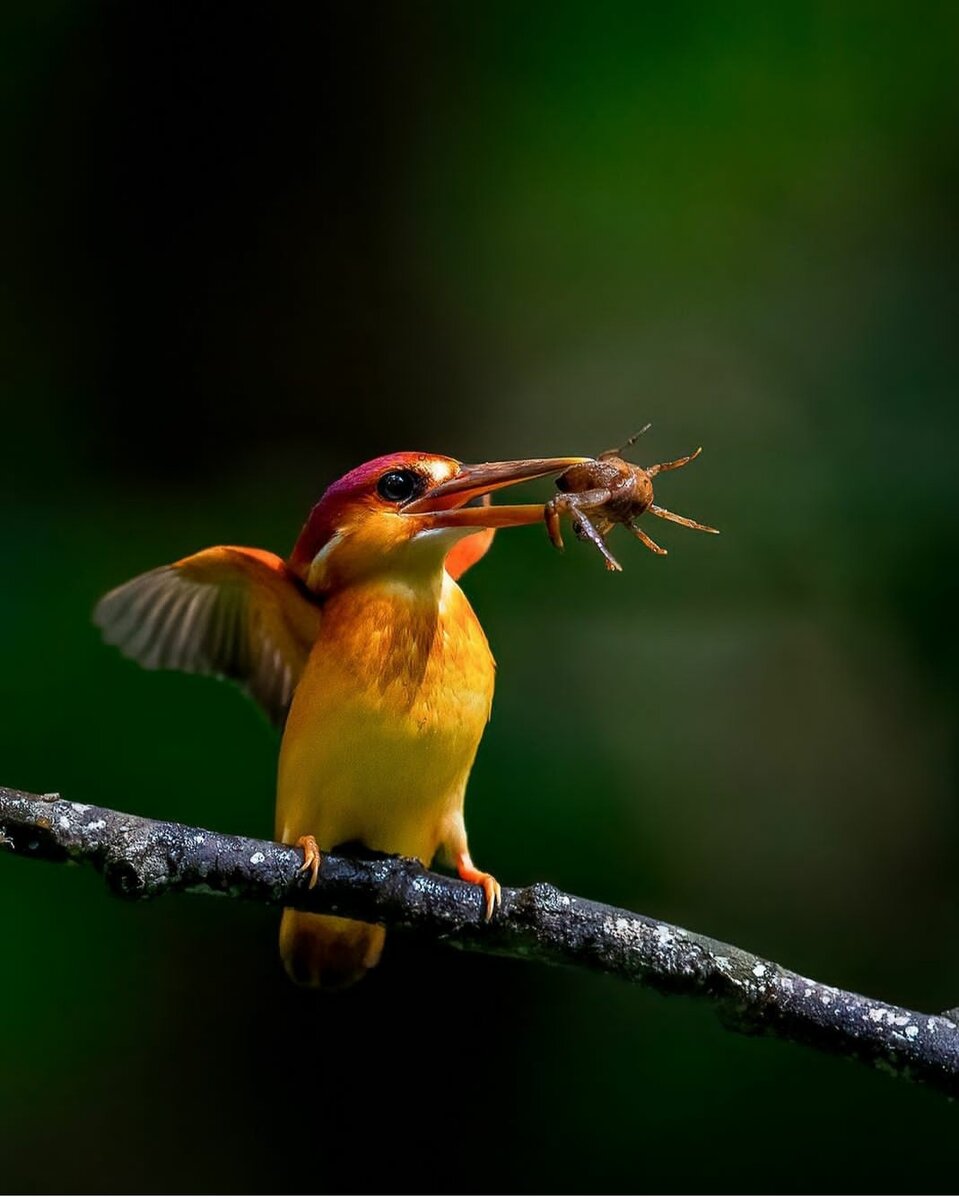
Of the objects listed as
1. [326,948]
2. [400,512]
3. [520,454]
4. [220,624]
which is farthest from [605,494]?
[520,454]

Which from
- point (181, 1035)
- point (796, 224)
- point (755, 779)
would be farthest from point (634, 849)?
point (796, 224)

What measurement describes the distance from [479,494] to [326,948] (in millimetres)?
614

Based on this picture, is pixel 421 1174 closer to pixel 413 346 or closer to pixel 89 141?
pixel 413 346

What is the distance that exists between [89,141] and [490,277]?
0.81 meters

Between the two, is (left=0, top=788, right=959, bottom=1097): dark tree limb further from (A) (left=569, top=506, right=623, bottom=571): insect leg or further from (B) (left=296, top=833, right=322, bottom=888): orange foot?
(A) (left=569, top=506, right=623, bottom=571): insect leg

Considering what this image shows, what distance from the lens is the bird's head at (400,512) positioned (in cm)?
150

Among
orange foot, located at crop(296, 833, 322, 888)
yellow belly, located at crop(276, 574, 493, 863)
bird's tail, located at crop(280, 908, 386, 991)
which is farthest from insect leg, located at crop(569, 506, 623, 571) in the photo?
bird's tail, located at crop(280, 908, 386, 991)

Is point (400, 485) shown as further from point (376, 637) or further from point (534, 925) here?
point (534, 925)

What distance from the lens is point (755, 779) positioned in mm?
2844

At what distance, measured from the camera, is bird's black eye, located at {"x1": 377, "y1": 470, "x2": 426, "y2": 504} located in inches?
59.8

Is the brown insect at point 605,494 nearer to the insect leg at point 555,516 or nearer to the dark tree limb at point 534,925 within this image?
the insect leg at point 555,516

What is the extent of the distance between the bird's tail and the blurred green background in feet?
1.56

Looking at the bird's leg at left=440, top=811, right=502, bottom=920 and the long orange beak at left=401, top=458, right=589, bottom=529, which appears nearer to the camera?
the long orange beak at left=401, top=458, right=589, bottom=529

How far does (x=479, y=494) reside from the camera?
1.49 metres
